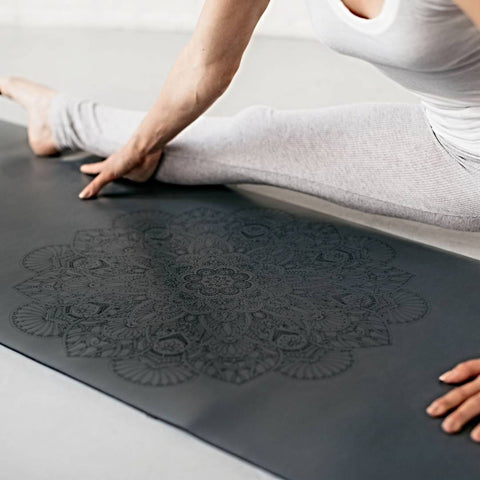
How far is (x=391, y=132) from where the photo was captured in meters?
2.21

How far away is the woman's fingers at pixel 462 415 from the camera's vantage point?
153 centimetres

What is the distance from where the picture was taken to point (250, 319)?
1877 mm

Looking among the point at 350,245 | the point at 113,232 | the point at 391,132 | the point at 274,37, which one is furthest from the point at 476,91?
the point at 274,37

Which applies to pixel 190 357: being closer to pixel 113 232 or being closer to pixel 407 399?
pixel 407 399

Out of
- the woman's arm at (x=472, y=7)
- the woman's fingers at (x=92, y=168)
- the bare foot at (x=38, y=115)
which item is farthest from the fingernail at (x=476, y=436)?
the bare foot at (x=38, y=115)

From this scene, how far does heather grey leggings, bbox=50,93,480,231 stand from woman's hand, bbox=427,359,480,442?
564mm

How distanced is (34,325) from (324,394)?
0.62 meters

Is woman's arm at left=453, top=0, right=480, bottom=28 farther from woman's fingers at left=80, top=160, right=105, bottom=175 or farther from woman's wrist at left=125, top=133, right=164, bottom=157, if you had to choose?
woman's fingers at left=80, top=160, right=105, bottom=175

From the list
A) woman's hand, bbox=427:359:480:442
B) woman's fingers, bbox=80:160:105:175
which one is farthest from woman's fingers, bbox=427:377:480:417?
woman's fingers, bbox=80:160:105:175

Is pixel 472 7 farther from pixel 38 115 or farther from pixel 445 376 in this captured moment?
pixel 38 115

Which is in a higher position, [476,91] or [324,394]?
[476,91]

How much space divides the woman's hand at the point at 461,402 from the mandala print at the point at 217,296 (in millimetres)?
204

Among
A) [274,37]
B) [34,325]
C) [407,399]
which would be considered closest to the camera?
[407,399]

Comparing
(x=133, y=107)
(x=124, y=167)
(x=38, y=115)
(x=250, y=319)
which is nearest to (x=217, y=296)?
(x=250, y=319)
